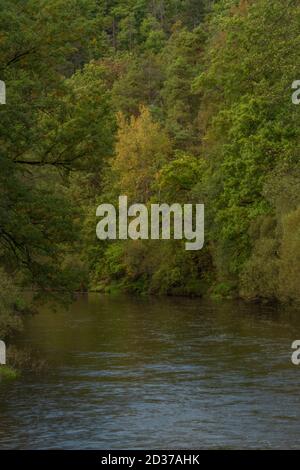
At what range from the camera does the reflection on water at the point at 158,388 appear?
20688 millimetres

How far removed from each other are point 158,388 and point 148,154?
5969 cm

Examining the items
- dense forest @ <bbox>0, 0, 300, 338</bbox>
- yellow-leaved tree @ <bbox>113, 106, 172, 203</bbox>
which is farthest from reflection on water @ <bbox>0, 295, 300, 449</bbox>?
yellow-leaved tree @ <bbox>113, 106, 172, 203</bbox>

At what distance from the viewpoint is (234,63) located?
62.8 meters

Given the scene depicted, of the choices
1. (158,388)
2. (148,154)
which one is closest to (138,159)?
(148,154)

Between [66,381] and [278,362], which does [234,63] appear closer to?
[278,362]

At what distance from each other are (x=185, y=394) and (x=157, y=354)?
8.66 meters

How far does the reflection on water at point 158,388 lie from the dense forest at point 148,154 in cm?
330

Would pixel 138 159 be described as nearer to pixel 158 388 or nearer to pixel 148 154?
pixel 148 154

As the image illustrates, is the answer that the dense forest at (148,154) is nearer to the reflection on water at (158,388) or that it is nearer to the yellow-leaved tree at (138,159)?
the yellow-leaved tree at (138,159)

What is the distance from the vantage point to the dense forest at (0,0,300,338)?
2997 centimetres

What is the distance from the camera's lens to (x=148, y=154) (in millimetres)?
85688

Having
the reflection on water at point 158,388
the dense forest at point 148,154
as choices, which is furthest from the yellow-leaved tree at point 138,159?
the reflection on water at point 158,388

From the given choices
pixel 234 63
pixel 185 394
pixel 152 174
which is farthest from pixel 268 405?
pixel 152 174

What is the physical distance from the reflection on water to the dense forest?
10.8ft
